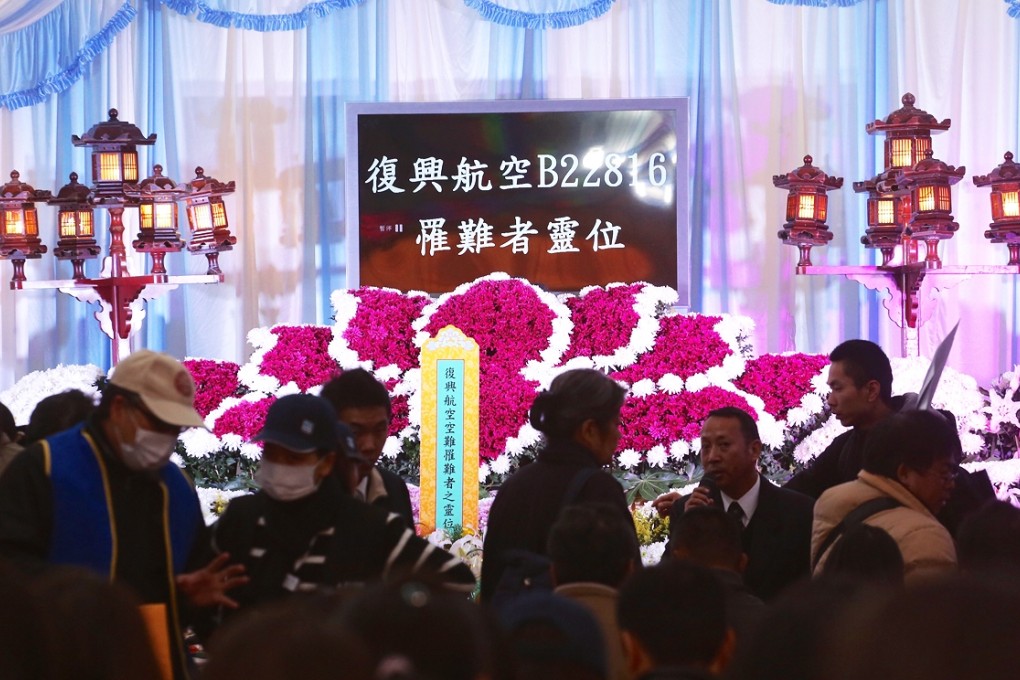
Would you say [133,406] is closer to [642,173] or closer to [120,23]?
[642,173]

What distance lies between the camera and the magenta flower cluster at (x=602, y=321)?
7.62 m

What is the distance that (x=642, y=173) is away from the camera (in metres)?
9.50

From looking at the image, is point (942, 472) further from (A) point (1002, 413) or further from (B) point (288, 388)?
(B) point (288, 388)

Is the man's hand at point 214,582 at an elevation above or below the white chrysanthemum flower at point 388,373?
below

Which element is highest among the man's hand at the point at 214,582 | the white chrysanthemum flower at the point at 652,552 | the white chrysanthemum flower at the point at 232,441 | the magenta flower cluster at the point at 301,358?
the magenta flower cluster at the point at 301,358

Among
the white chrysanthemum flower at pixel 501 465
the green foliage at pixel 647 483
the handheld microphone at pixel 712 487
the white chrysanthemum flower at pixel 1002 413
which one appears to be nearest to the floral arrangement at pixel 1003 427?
the white chrysanthemum flower at pixel 1002 413

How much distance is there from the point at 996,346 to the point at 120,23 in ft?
21.1

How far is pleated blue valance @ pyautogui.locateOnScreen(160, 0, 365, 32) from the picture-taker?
33.3ft

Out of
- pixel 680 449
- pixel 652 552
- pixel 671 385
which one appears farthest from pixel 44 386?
pixel 652 552

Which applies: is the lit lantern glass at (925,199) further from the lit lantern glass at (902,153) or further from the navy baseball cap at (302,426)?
the navy baseball cap at (302,426)

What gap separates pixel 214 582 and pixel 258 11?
8.13 meters

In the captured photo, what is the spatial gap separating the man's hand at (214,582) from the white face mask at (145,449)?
8.9 inches

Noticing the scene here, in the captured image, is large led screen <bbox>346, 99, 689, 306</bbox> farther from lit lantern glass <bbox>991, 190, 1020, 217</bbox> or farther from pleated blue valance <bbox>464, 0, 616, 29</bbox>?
lit lantern glass <bbox>991, 190, 1020, 217</bbox>

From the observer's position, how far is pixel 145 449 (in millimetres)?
2781
